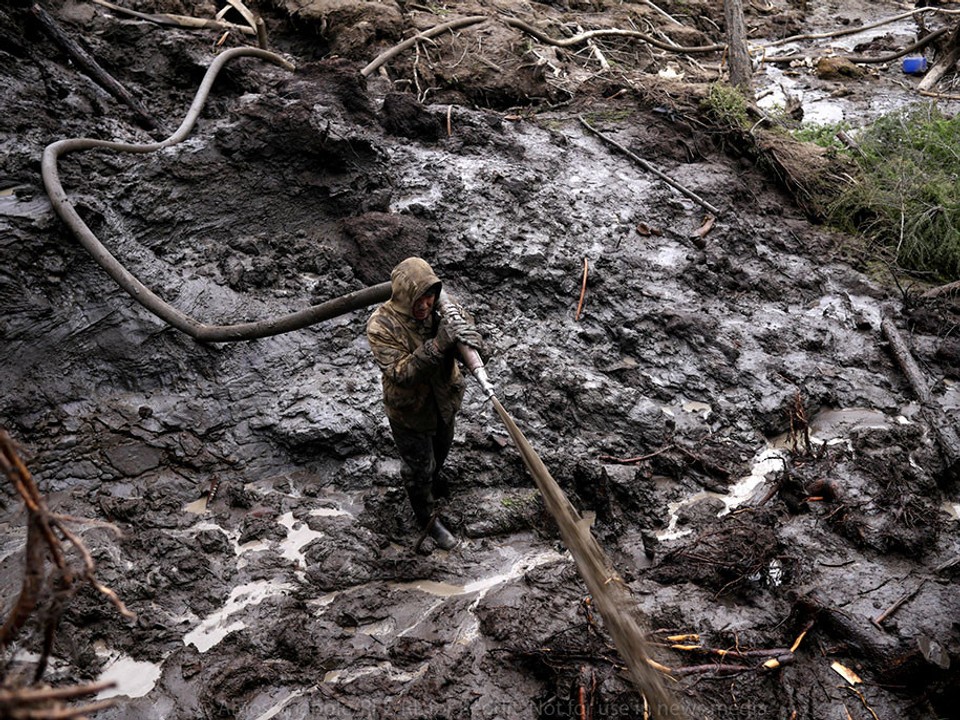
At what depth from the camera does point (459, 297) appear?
19.7ft

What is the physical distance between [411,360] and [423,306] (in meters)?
0.33

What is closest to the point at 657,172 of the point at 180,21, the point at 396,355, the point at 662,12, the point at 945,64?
the point at 396,355

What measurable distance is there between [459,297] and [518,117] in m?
2.83

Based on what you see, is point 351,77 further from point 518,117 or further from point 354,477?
point 354,477

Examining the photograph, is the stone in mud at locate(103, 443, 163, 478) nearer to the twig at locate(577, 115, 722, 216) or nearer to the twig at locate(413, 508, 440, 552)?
the twig at locate(413, 508, 440, 552)

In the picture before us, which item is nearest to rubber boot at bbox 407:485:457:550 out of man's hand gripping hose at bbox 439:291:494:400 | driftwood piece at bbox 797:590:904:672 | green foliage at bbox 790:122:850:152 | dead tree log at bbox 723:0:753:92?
man's hand gripping hose at bbox 439:291:494:400

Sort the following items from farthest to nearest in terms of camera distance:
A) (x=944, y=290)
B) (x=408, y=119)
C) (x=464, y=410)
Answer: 1. (x=408, y=119)
2. (x=944, y=290)
3. (x=464, y=410)

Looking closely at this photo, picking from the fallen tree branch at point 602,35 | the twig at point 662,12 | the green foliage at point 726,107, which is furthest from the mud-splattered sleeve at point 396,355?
the twig at point 662,12

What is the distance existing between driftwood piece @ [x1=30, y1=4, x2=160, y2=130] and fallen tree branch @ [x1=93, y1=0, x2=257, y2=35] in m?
0.80

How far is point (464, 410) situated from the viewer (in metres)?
5.32

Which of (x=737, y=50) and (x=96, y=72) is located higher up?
(x=96, y=72)

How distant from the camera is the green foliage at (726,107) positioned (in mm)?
8219

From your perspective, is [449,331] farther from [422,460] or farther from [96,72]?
[96,72]

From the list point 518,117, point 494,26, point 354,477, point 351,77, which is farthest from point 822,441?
point 494,26
